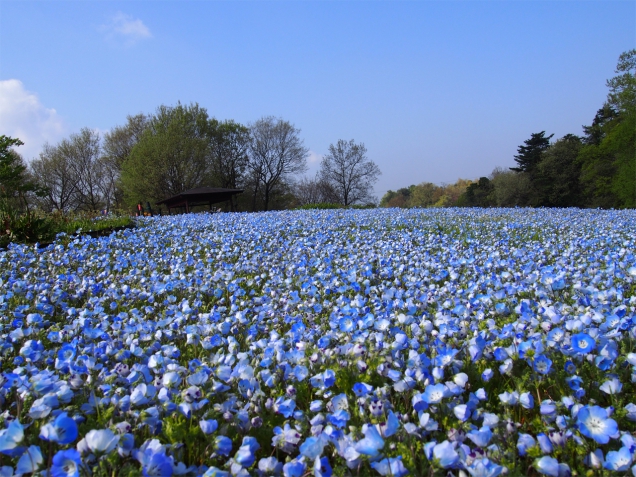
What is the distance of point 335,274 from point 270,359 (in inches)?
107

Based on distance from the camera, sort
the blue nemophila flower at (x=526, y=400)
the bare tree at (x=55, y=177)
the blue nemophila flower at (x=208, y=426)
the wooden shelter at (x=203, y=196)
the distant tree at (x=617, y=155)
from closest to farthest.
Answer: the blue nemophila flower at (x=208, y=426) < the blue nemophila flower at (x=526, y=400) < the wooden shelter at (x=203, y=196) < the distant tree at (x=617, y=155) < the bare tree at (x=55, y=177)

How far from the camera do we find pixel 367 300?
3.83 metres

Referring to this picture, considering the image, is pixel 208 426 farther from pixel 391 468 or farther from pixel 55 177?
pixel 55 177

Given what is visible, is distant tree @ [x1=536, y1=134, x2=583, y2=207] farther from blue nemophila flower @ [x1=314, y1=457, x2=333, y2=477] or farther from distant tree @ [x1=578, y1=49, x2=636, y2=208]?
blue nemophila flower @ [x1=314, y1=457, x2=333, y2=477]

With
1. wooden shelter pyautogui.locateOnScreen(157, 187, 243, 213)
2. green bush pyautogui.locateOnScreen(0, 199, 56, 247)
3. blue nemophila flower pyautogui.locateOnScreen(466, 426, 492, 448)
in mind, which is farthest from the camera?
wooden shelter pyautogui.locateOnScreen(157, 187, 243, 213)

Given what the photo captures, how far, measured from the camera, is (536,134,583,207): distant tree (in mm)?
41000

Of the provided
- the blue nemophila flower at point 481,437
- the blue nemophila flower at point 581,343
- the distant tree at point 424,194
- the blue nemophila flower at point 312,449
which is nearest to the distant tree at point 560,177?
the distant tree at point 424,194

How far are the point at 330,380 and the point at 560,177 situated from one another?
46.9 m

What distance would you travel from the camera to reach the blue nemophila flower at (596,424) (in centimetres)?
154

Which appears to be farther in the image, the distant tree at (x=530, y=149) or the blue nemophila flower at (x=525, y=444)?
the distant tree at (x=530, y=149)

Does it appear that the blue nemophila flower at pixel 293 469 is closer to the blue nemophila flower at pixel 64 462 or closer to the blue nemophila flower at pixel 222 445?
the blue nemophila flower at pixel 222 445

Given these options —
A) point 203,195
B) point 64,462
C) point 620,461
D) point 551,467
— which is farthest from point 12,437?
point 203,195

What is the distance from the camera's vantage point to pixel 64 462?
1310 mm

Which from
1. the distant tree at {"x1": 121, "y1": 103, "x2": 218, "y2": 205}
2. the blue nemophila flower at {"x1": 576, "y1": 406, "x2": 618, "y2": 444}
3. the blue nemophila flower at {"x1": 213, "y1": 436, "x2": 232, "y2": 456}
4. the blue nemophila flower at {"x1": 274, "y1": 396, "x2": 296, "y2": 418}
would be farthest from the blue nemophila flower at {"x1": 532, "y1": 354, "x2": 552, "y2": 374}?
the distant tree at {"x1": 121, "y1": 103, "x2": 218, "y2": 205}
